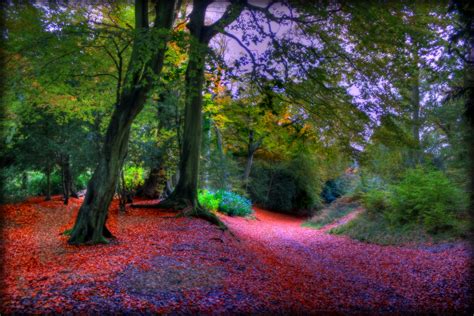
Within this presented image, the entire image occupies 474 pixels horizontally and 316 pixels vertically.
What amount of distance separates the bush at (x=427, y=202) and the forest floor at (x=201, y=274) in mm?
1197

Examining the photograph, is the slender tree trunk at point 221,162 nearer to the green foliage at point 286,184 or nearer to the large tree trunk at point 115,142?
the green foliage at point 286,184

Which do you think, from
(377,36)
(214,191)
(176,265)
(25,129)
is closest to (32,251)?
(176,265)

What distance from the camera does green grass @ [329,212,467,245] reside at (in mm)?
8712

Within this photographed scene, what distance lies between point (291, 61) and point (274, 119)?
460cm

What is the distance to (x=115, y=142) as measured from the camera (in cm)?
655

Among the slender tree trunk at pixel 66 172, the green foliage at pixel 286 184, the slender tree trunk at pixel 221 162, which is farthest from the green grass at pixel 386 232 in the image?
the green foliage at pixel 286 184

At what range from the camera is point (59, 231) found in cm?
772

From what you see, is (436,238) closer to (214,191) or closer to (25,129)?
(214,191)

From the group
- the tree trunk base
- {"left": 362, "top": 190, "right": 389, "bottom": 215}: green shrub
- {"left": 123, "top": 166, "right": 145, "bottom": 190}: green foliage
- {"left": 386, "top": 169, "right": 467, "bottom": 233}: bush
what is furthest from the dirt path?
{"left": 123, "top": 166, "right": 145, "bottom": 190}: green foliage

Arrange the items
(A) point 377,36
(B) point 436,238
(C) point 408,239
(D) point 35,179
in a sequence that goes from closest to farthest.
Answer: (A) point 377,36
(B) point 436,238
(C) point 408,239
(D) point 35,179

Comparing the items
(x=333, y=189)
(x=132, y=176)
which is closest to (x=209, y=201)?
(x=132, y=176)

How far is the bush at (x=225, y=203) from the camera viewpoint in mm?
14352

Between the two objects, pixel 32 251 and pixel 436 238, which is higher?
pixel 436 238

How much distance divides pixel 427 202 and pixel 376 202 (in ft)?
8.65
